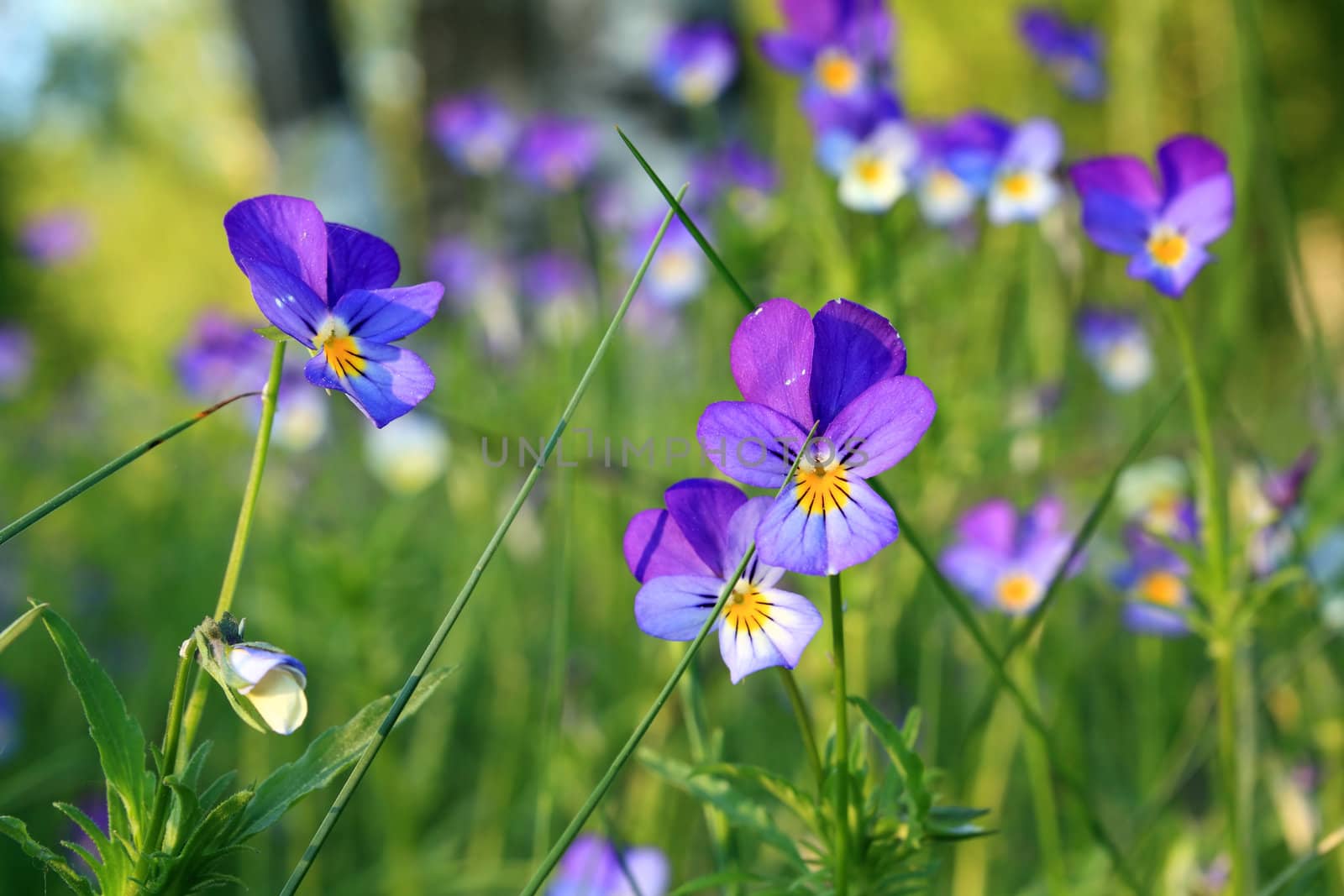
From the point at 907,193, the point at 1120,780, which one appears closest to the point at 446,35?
the point at 907,193

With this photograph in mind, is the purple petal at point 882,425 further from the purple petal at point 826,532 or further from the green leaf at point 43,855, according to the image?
the green leaf at point 43,855

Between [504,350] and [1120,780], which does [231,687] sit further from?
[504,350]

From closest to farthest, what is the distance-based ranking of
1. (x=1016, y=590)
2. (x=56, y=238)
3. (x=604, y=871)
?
(x=604, y=871)
(x=1016, y=590)
(x=56, y=238)

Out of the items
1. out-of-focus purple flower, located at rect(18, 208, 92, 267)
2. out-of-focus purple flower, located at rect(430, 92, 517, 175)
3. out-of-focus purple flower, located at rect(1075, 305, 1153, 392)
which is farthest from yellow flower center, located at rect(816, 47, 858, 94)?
out-of-focus purple flower, located at rect(18, 208, 92, 267)

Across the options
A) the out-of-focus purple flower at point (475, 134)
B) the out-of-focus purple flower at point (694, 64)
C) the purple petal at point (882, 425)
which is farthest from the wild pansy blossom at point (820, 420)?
the out-of-focus purple flower at point (475, 134)

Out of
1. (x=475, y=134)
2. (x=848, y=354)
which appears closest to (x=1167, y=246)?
(x=848, y=354)

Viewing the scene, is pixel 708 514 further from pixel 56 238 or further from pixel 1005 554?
pixel 56 238
